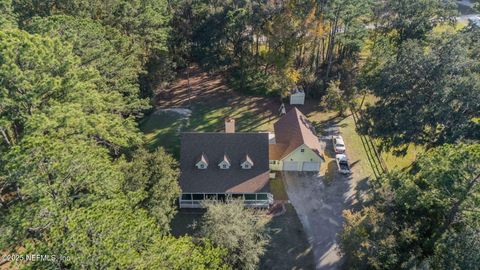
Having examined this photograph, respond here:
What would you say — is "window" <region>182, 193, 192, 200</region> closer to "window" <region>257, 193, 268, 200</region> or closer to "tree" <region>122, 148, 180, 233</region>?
"tree" <region>122, 148, 180, 233</region>

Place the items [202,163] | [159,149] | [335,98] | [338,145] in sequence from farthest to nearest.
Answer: [335,98] < [338,145] < [202,163] < [159,149]

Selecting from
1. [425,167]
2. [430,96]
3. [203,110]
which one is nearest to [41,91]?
[425,167]

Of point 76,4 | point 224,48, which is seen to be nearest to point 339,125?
point 224,48

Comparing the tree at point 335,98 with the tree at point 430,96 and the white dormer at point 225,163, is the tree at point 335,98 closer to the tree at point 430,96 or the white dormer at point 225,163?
the tree at point 430,96

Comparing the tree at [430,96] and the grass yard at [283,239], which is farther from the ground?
the tree at [430,96]

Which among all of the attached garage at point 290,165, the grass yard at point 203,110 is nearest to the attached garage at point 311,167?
the attached garage at point 290,165

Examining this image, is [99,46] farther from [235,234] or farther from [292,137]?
[292,137]
